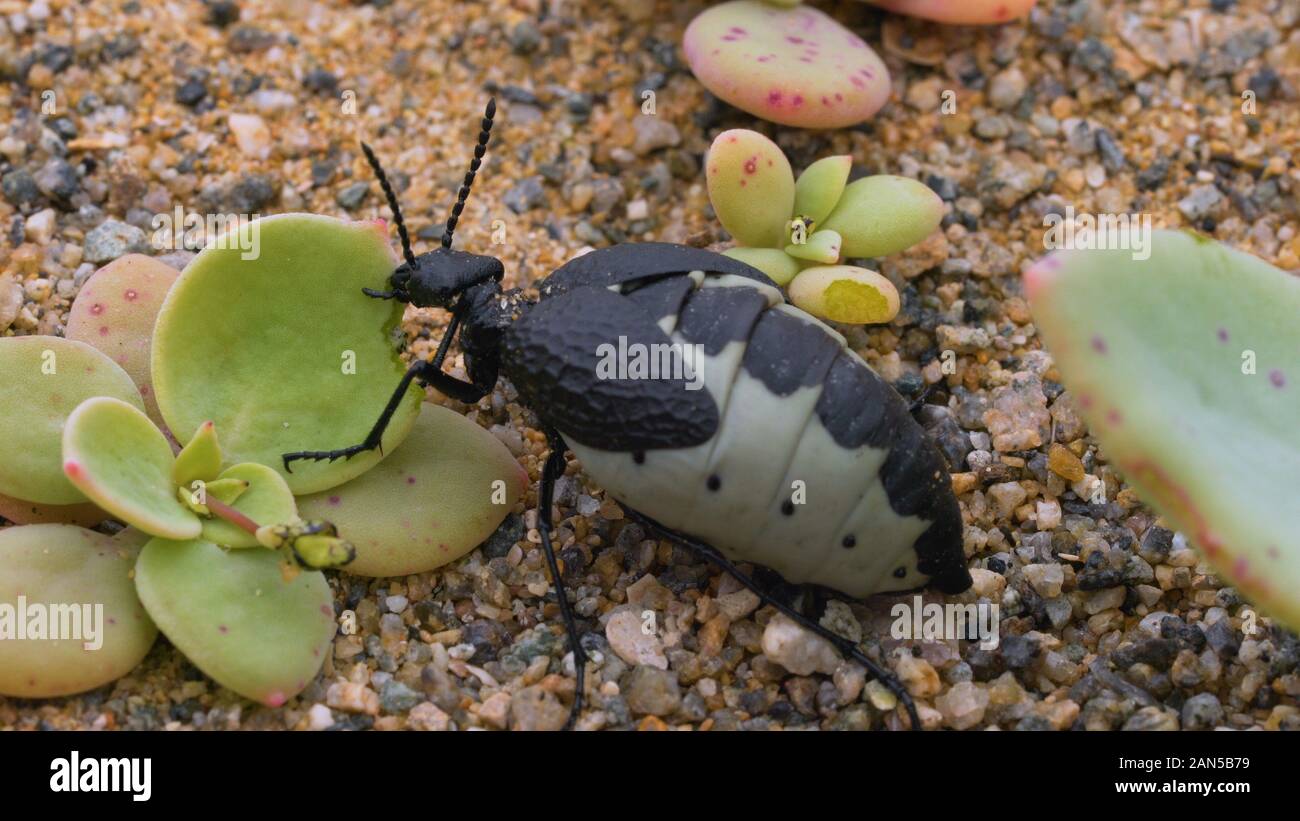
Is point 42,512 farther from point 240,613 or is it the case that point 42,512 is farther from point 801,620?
point 801,620

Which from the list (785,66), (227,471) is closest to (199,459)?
(227,471)

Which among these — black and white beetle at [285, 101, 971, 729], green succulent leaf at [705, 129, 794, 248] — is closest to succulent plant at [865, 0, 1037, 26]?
green succulent leaf at [705, 129, 794, 248]

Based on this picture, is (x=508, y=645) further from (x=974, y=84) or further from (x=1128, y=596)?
(x=974, y=84)

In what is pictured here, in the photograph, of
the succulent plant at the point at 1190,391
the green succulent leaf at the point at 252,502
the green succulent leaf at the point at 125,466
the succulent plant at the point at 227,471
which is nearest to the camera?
the succulent plant at the point at 1190,391

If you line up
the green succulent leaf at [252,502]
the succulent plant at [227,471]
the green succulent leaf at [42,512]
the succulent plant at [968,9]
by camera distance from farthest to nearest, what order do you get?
the succulent plant at [968,9]
the green succulent leaf at [42,512]
the green succulent leaf at [252,502]
the succulent plant at [227,471]

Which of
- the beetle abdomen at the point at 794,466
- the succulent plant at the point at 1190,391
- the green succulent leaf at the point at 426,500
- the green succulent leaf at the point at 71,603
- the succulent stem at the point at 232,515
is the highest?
the succulent plant at the point at 1190,391

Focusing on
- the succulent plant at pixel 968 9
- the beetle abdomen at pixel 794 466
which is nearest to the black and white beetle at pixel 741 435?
the beetle abdomen at pixel 794 466

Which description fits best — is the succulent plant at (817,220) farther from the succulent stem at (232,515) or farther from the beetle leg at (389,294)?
the succulent stem at (232,515)
